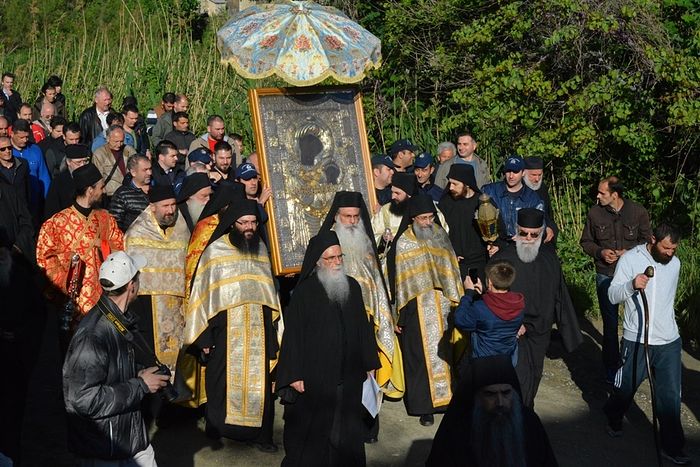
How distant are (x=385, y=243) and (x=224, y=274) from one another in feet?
6.16

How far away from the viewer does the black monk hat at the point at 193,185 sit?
9.62 m

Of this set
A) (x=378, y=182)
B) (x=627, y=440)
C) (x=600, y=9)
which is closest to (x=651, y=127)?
(x=600, y=9)

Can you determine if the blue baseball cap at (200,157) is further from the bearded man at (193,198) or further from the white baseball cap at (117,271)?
the white baseball cap at (117,271)

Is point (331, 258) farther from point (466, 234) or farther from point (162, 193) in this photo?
point (466, 234)

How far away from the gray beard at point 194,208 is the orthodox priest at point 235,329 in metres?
0.86

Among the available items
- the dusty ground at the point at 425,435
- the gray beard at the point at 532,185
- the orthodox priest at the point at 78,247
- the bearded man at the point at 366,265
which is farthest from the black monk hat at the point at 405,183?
the orthodox priest at the point at 78,247

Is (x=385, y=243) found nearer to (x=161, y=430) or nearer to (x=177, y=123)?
(x=161, y=430)

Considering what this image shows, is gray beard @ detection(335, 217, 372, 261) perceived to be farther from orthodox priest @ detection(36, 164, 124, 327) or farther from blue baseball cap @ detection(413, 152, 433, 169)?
blue baseball cap @ detection(413, 152, 433, 169)

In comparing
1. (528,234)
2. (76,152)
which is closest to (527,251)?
(528,234)

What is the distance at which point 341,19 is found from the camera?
1012 centimetres

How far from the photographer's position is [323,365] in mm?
7785

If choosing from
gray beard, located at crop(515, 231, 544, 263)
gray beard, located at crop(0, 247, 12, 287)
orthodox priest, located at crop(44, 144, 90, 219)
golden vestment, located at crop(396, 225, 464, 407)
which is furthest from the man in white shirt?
orthodox priest, located at crop(44, 144, 90, 219)

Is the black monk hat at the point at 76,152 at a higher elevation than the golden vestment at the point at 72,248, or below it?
higher

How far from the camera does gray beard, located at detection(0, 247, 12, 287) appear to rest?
24.7 ft
